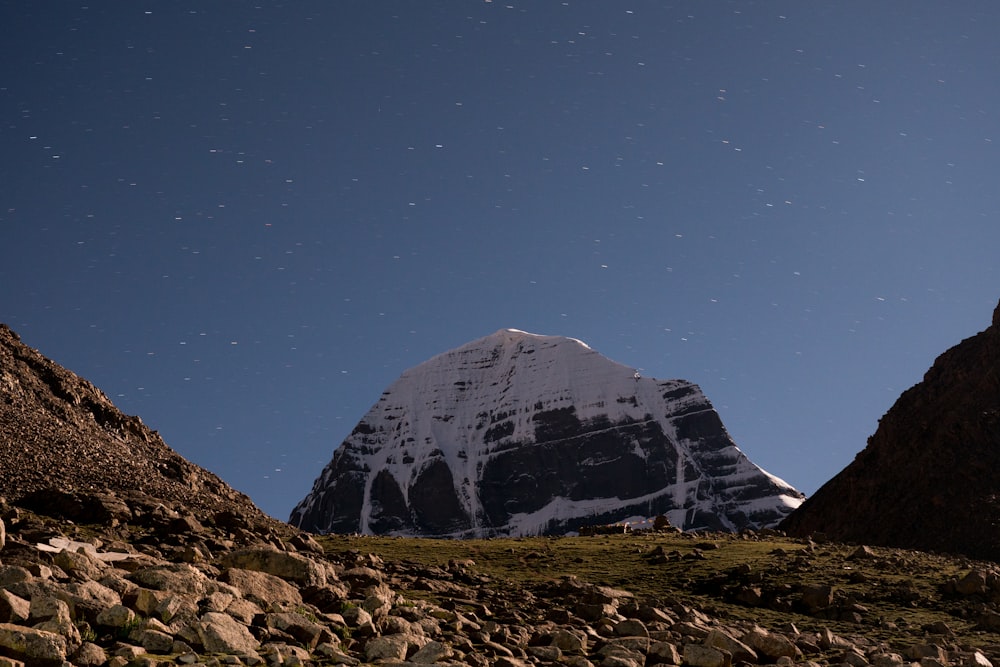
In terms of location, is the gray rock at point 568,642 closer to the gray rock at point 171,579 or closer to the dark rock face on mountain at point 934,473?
the gray rock at point 171,579

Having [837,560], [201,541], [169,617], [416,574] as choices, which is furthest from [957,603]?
[169,617]

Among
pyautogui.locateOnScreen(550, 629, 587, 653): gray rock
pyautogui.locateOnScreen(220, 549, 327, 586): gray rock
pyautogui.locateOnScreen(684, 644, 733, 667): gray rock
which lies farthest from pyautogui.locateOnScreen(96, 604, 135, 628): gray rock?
pyautogui.locateOnScreen(684, 644, 733, 667): gray rock

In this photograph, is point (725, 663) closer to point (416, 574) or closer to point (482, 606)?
point (482, 606)

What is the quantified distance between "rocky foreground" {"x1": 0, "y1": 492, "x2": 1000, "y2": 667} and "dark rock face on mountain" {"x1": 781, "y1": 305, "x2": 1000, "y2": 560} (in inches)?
1965

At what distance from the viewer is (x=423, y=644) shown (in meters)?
20.9

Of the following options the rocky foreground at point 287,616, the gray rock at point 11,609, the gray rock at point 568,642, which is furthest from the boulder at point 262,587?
the gray rock at point 568,642

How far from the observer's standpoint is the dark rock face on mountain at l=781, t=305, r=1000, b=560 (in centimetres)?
8375

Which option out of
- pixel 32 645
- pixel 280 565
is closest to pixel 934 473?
pixel 280 565

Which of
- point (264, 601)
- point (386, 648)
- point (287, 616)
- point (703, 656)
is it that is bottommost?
point (703, 656)

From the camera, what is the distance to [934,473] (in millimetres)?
93438

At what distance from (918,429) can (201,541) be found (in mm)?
87515

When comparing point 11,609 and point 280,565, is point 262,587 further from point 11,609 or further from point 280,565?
point 11,609

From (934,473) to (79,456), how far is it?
248ft

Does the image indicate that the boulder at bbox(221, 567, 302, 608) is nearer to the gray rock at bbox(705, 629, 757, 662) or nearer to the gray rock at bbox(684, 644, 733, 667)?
the gray rock at bbox(684, 644, 733, 667)
